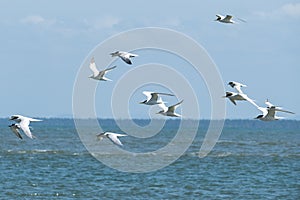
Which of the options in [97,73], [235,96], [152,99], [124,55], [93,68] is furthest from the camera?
[93,68]

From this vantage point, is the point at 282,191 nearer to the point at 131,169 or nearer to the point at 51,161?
the point at 131,169

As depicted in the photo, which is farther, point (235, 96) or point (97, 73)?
point (97, 73)

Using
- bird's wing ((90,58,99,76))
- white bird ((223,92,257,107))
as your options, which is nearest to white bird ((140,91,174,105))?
bird's wing ((90,58,99,76))

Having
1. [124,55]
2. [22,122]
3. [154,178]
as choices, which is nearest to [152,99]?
[124,55]

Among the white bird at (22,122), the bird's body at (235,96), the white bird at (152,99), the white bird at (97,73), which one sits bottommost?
the white bird at (22,122)

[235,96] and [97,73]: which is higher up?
[97,73]

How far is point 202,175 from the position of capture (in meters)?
53.7

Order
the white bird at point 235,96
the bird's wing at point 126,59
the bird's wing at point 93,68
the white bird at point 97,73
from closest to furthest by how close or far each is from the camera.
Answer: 1. the white bird at point 235,96
2. the bird's wing at point 126,59
3. the white bird at point 97,73
4. the bird's wing at point 93,68

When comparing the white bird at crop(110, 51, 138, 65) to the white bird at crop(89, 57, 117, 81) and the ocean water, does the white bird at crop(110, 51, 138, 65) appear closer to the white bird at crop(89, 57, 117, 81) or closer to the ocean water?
the white bird at crop(89, 57, 117, 81)

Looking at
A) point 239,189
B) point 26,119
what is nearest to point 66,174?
point 239,189

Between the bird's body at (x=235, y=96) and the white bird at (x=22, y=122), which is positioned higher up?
the bird's body at (x=235, y=96)

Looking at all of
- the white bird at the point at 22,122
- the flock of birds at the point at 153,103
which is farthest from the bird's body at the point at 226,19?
the white bird at the point at 22,122

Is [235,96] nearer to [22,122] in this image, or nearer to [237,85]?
[237,85]

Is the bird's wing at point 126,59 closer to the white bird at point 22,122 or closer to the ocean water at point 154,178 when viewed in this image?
the white bird at point 22,122
